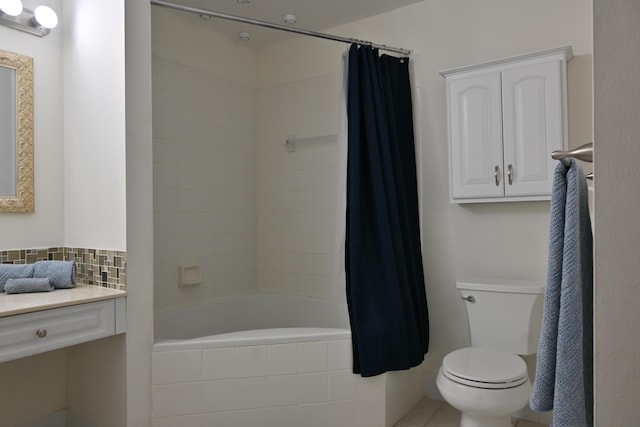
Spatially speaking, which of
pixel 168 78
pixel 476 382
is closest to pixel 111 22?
pixel 168 78

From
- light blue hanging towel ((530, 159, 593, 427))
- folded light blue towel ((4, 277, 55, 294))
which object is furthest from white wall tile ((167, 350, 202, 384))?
light blue hanging towel ((530, 159, 593, 427))

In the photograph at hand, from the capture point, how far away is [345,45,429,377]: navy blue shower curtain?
7.54 ft

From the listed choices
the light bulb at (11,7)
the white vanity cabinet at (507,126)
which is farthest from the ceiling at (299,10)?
the light bulb at (11,7)

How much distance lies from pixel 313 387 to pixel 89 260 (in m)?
1.32

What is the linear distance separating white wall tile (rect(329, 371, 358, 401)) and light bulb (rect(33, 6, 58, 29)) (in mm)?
2267

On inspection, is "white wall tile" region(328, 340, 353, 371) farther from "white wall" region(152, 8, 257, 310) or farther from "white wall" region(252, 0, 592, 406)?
"white wall" region(152, 8, 257, 310)

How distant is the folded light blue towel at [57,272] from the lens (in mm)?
2041

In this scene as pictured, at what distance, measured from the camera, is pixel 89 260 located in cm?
221

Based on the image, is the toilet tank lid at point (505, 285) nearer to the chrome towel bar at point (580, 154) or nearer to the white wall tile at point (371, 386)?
the white wall tile at point (371, 386)

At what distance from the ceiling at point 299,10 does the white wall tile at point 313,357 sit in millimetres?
2091

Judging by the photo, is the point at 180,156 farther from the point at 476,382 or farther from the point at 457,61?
the point at 476,382

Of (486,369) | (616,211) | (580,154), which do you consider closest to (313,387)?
(486,369)

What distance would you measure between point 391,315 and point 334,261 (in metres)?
0.43

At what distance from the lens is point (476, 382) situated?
6.30ft
